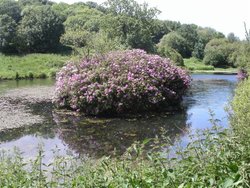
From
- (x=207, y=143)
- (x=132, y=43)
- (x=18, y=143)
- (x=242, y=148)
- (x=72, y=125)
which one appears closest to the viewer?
(x=242, y=148)

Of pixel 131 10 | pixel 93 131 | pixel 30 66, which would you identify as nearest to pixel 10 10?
pixel 30 66

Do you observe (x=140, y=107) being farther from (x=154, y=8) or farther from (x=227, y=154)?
(x=154, y=8)

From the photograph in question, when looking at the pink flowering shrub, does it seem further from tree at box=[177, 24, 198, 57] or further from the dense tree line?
tree at box=[177, 24, 198, 57]

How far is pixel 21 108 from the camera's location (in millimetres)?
16641

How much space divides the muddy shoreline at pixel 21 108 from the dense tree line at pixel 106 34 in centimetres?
378

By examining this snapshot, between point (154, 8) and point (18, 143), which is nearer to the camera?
point (18, 143)

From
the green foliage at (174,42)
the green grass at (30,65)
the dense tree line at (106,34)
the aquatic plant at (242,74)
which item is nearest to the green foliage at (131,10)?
the dense tree line at (106,34)

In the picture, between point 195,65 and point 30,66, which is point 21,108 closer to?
point 30,66

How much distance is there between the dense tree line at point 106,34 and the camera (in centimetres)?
2602

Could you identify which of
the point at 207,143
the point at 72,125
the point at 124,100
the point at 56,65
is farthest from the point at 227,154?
the point at 56,65

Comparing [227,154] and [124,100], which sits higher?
[227,154]

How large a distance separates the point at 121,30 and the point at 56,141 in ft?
88.2

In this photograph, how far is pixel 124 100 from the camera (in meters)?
15.2

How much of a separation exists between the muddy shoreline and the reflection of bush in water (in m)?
1.04
